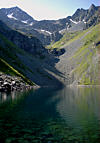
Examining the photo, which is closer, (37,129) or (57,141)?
(57,141)

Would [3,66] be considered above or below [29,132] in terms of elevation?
above

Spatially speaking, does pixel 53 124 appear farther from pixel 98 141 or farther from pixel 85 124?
pixel 98 141

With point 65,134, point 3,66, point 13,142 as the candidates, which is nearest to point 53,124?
point 65,134

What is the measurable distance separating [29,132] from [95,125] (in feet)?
45.7

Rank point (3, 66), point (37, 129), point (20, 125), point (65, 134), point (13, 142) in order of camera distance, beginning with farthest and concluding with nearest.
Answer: point (3, 66)
point (20, 125)
point (37, 129)
point (65, 134)
point (13, 142)

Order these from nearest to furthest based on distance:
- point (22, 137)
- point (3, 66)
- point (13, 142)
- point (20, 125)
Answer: point (13, 142)
point (22, 137)
point (20, 125)
point (3, 66)

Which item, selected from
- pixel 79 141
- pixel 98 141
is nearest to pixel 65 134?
pixel 79 141

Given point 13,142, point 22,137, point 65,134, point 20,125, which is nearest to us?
point 13,142

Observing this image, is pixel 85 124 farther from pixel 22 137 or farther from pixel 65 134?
pixel 22 137

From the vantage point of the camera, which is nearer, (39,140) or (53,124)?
(39,140)

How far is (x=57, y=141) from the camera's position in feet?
84.1

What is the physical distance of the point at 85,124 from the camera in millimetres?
36344

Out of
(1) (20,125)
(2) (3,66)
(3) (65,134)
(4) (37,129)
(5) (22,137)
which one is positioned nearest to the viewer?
(5) (22,137)

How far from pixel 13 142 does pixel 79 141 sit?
958cm
